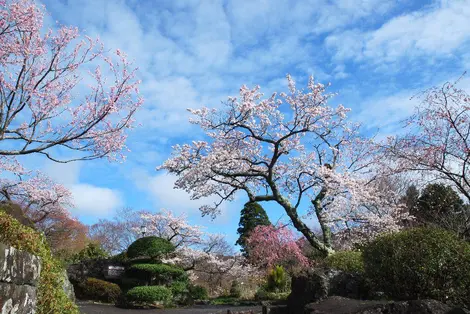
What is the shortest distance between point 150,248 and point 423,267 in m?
11.1

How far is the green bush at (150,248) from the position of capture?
15.2 metres

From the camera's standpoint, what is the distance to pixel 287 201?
13.0 metres

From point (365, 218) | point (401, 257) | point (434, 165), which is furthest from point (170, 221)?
point (401, 257)

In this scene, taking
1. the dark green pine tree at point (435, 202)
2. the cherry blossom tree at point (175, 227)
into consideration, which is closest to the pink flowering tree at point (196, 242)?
the cherry blossom tree at point (175, 227)

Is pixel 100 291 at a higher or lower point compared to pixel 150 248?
lower

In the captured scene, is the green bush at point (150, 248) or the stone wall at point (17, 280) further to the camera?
the green bush at point (150, 248)

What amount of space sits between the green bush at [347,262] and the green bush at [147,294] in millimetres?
6446

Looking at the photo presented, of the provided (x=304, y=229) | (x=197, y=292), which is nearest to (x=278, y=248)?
(x=197, y=292)

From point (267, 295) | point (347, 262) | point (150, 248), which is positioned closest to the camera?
point (347, 262)

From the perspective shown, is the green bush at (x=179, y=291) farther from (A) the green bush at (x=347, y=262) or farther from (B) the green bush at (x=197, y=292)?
(A) the green bush at (x=347, y=262)

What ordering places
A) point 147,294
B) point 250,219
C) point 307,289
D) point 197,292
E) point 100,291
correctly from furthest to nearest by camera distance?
point 250,219 < point 197,292 < point 100,291 < point 147,294 < point 307,289

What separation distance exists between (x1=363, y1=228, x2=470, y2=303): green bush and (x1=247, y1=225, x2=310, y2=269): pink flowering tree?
35.1 feet

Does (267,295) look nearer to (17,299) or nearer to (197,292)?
(197,292)

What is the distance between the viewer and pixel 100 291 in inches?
574
